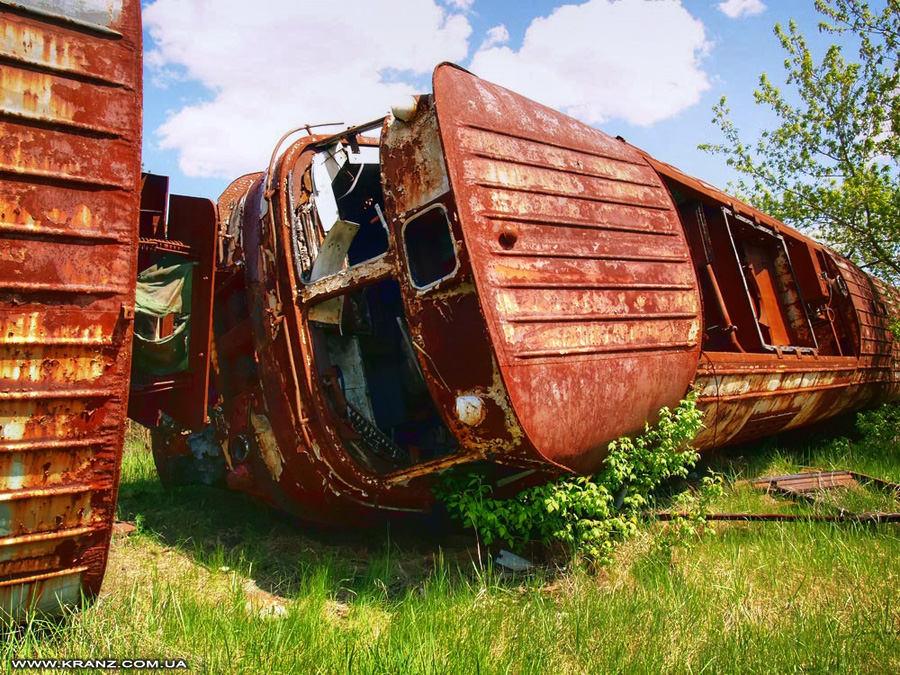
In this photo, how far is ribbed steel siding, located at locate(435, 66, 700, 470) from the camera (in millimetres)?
3217

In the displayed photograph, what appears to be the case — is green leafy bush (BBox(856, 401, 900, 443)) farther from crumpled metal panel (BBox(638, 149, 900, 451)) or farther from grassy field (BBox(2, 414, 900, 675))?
grassy field (BBox(2, 414, 900, 675))

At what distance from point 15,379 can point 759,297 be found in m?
6.43

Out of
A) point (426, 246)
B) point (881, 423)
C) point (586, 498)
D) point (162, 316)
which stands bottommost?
point (586, 498)

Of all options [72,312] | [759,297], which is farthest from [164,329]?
[759,297]

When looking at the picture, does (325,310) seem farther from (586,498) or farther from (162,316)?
(586,498)

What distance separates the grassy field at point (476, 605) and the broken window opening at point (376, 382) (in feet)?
2.18

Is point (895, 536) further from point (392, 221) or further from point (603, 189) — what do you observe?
point (392, 221)

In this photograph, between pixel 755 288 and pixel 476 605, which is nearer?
pixel 476 605

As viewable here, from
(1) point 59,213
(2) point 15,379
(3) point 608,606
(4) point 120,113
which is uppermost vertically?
(4) point 120,113

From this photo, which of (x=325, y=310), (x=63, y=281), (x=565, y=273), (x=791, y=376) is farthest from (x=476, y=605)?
(x=791, y=376)

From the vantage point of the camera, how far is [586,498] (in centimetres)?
358

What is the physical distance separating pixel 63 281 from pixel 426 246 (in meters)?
1.78

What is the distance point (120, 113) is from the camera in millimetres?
2764

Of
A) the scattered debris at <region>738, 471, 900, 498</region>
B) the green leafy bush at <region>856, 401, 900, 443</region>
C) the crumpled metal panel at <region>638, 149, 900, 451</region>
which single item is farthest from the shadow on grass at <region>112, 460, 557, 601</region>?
the green leafy bush at <region>856, 401, 900, 443</region>
